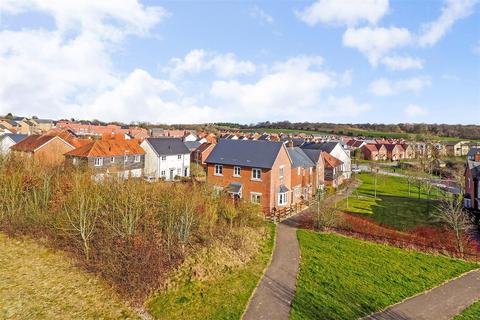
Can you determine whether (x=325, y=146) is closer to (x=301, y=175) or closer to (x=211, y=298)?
(x=301, y=175)

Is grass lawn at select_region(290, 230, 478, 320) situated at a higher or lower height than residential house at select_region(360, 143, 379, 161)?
lower

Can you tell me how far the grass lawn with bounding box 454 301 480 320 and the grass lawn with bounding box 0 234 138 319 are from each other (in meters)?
16.7

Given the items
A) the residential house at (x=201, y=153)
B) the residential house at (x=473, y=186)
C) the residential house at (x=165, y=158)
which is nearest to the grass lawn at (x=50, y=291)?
the residential house at (x=165, y=158)

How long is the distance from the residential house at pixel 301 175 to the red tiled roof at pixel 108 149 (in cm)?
2684

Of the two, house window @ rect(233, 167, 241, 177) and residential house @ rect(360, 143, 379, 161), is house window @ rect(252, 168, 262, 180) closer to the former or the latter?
house window @ rect(233, 167, 241, 177)

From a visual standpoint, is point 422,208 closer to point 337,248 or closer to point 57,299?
point 337,248

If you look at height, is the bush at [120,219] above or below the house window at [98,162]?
below

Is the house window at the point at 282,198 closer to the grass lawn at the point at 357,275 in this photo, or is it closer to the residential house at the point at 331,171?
the grass lawn at the point at 357,275

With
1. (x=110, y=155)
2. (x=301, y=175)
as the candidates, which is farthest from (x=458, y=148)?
(x=110, y=155)

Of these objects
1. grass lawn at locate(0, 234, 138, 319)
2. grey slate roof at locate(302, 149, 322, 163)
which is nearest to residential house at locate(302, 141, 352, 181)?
grey slate roof at locate(302, 149, 322, 163)

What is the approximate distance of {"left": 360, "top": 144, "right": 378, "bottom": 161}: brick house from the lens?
108994 mm

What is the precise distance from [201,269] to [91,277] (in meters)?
6.47

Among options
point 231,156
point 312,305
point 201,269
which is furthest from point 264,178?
point 312,305

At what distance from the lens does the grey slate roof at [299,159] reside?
4114 centimetres
